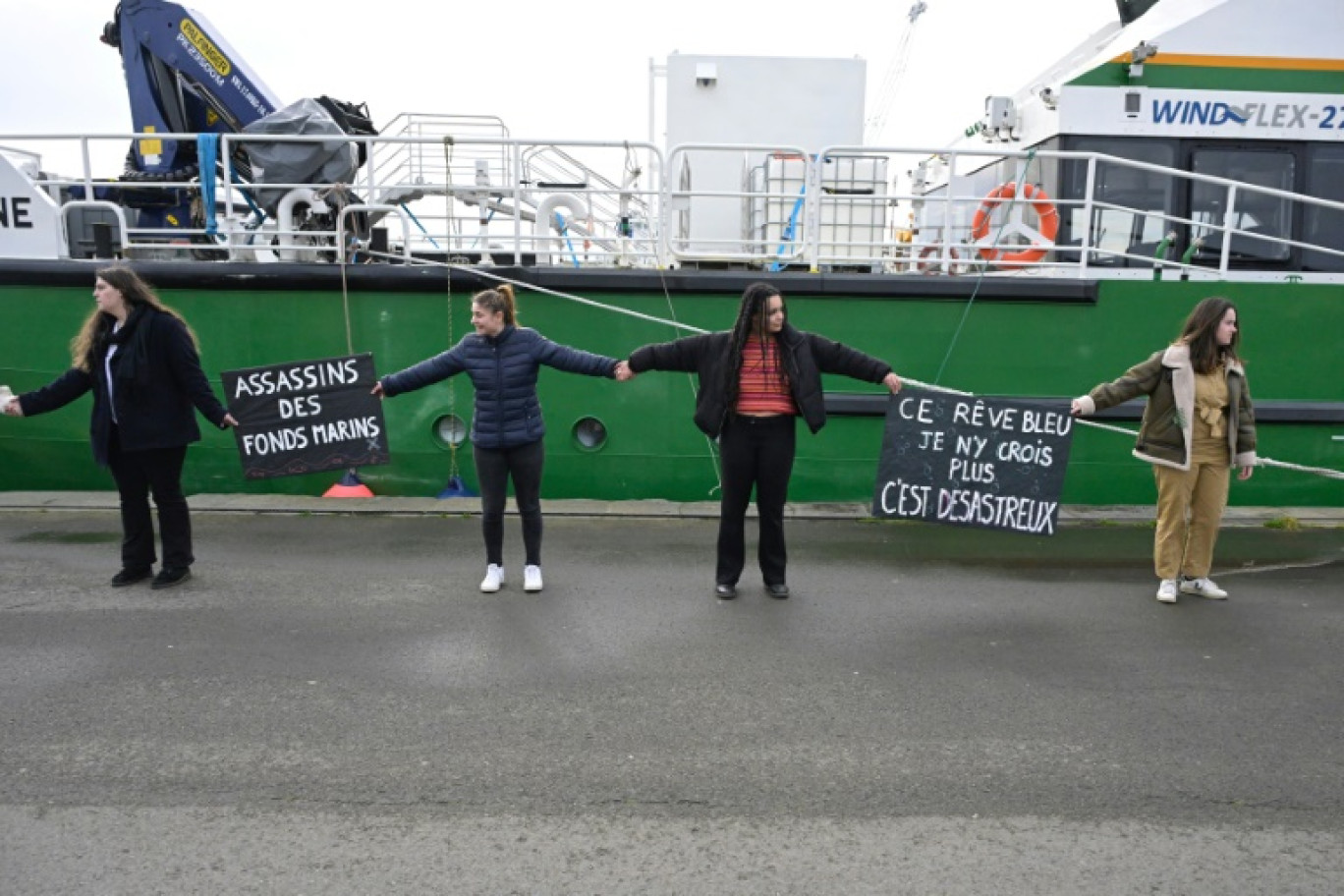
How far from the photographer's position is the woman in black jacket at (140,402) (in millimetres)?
5855

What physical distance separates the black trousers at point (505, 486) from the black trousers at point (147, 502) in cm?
167

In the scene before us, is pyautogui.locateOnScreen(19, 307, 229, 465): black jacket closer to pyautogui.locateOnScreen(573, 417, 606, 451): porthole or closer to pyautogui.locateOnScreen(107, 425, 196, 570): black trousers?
pyautogui.locateOnScreen(107, 425, 196, 570): black trousers

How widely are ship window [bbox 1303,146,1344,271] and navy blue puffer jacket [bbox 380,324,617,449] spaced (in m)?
6.51

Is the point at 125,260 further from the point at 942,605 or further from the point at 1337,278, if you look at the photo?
the point at 1337,278

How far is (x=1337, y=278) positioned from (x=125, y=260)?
933cm

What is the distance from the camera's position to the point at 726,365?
5754mm

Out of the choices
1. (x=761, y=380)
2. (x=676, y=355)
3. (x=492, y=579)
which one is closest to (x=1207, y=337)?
(x=761, y=380)

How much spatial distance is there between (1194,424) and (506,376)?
12.2 ft

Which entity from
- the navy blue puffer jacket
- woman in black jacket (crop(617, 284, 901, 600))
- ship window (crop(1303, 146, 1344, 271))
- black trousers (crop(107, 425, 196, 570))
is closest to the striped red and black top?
woman in black jacket (crop(617, 284, 901, 600))

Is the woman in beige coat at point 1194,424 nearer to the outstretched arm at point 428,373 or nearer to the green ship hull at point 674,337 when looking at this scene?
the green ship hull at point 674,337

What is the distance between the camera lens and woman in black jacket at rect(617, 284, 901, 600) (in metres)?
5.75

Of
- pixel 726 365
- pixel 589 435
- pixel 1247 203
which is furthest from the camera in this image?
pixel 1247 203

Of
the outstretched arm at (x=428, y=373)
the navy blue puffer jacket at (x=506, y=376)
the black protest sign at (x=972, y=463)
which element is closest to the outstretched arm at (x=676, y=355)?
the navy blue puffer jacket at (x=506, y=376)

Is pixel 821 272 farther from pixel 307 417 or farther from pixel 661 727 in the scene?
pixel 661 727
